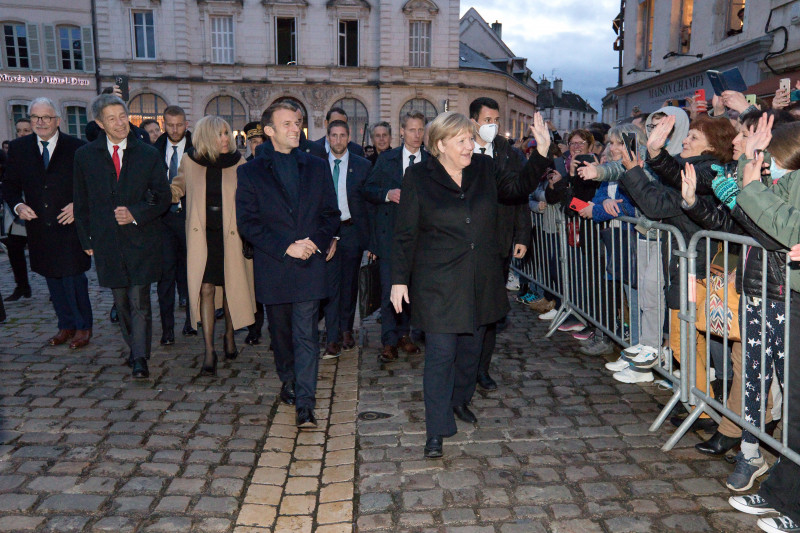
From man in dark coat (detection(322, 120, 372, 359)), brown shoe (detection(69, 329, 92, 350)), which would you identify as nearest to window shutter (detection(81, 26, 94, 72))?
brown shoe (detection(69, 329, 92, 350))

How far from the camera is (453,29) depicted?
36.1m

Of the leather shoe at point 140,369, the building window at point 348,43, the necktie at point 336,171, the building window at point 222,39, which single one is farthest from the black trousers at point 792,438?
the building window at point 222,39

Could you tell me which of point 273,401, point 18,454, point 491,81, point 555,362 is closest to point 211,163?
point 273,401

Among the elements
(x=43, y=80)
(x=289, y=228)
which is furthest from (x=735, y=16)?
(x=43, y=80)

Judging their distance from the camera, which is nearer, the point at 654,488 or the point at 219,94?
the point at 654,488

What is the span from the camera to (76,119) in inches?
1304

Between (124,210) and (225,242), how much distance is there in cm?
87

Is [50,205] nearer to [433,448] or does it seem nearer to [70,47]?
[433,448]

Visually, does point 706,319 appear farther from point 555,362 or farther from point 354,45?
point 354,45

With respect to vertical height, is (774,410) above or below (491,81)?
below

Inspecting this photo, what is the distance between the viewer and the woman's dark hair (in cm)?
459

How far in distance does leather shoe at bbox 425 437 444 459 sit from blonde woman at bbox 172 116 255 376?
2294mm

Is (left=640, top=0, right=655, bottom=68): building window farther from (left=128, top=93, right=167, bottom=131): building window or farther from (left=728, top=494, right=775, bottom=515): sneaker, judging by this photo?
(left=128, top=93, right=167, bottom=131): building window

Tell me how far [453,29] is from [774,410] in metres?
35.2
